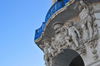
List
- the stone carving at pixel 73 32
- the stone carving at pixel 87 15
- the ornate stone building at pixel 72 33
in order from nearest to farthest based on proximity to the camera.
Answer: the ornate stone building at pixel 72 33
the stone carving at pixel 87 15
the stone carving at pixel 73 32

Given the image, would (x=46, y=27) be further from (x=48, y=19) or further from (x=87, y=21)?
(x=87, y=21)

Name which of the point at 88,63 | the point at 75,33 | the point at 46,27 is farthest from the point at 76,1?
the point at 88,63

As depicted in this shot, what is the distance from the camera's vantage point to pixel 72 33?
855cm

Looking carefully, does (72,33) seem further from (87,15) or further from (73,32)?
(87,15)

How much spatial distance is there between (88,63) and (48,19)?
3.19 metres

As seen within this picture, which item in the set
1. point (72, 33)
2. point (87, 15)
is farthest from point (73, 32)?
point (87, 15)

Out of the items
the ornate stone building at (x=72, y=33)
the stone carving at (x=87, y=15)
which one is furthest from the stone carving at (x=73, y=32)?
the stone carving at (x=87, y=15)

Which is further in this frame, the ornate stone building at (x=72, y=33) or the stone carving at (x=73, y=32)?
the stone carving at (x=73, y=32)

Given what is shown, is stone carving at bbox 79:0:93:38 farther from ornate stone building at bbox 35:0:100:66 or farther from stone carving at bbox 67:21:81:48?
stone carving at bbox 67:21:81:48

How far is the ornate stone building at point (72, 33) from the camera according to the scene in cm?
766

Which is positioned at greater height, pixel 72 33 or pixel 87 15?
A: pixel 87 15

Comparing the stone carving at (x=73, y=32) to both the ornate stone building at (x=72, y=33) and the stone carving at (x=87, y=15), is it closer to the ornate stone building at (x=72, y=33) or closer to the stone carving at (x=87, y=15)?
the ornate stone building at (x=72, y=33)

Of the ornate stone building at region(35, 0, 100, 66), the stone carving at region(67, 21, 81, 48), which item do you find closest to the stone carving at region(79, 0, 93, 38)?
the ornate stone building at region(35, 0, 100, 66)

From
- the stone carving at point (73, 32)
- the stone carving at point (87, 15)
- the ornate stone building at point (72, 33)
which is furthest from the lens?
the stone carving at point (73, 32)
